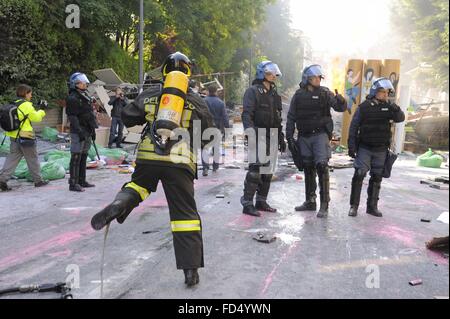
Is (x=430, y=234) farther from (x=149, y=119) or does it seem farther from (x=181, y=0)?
(x=181, y=0)

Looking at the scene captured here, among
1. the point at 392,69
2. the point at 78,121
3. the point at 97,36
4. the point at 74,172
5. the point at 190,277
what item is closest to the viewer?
the point at 190,277

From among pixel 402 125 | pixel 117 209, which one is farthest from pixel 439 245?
pixel 402 125

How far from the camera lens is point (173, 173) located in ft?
13.0

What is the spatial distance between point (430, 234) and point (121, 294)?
387 centimetres

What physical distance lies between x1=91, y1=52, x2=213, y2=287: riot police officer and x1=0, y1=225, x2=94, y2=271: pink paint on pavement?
137 centimetres

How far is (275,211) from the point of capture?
22.0 feet

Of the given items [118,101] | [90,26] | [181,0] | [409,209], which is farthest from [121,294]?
[181,0]

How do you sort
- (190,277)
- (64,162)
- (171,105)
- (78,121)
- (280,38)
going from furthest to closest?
1. (280,38)
2. (64,162)
3. (78,121)
4. (171,105)
5. (190,277)

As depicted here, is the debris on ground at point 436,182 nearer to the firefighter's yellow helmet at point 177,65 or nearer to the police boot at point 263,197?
the police boot at point 263,197

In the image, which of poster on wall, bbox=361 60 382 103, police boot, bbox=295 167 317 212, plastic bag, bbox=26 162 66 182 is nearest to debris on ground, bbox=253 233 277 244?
police boot, bbox=295 167 317 212

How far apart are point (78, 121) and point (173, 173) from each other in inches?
186

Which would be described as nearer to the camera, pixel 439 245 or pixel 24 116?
pixel 439 245

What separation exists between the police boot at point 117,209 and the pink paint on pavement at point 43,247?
1301 millimetres

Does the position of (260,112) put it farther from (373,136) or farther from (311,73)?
(373,136)
